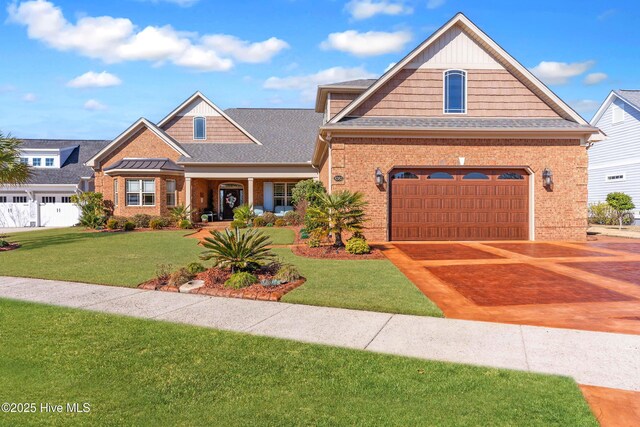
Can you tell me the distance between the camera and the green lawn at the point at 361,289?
7.09m

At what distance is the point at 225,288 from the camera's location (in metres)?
8.28

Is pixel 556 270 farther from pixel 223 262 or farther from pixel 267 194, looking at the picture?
pixel 267 194

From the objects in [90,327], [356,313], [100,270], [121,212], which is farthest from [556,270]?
[121,212]

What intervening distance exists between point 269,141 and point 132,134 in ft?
28.8

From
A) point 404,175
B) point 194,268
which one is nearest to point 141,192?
point 404,175

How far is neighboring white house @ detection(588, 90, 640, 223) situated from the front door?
25678 millimetres

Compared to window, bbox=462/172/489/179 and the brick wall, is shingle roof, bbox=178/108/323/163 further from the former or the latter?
window, bbox=462/172/489/179

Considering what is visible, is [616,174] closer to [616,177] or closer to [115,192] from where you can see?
[616,177]

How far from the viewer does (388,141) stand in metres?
16.4

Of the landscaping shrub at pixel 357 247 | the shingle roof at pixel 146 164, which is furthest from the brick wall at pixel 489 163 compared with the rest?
the shingle roof at pixel 146 164

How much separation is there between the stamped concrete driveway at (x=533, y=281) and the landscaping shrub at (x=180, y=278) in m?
4.95

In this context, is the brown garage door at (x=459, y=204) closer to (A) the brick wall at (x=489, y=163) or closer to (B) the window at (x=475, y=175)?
(B) the window at (x=475, y=175)

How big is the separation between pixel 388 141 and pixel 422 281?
8.33 m

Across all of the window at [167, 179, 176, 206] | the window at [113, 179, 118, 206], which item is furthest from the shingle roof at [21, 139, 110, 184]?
the window at [167, 179, 176, 206]
